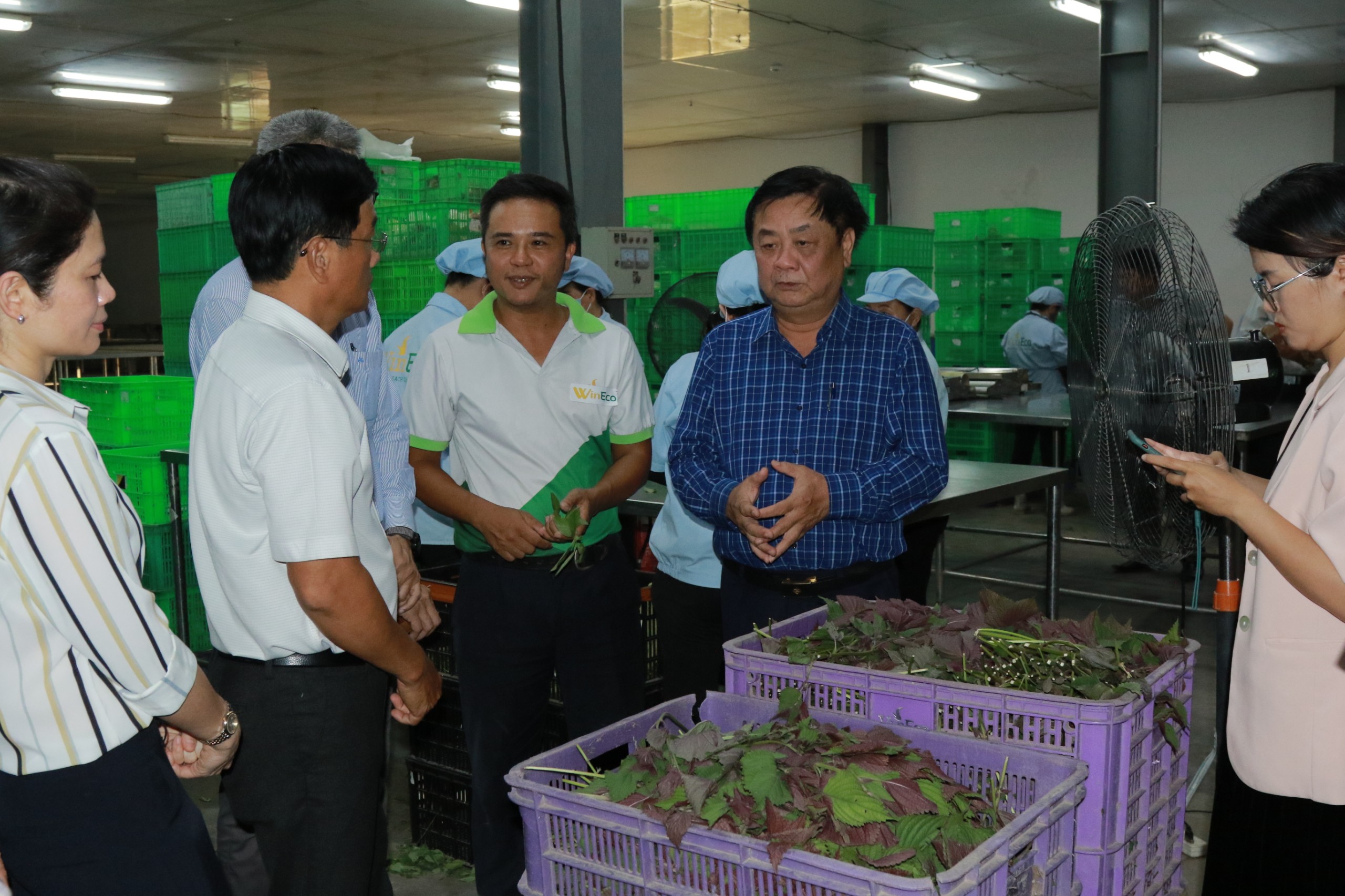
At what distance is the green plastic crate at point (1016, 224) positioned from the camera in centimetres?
975

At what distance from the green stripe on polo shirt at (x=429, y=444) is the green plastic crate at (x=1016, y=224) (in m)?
8.07

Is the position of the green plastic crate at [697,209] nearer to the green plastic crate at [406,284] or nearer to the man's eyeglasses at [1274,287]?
the green plastic crate at [406,284]

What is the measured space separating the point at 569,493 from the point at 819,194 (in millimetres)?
793

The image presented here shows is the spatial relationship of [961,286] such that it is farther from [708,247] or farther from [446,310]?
[446,310]

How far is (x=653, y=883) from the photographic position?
1.22 m

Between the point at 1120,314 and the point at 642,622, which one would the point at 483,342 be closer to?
the point at 642,622

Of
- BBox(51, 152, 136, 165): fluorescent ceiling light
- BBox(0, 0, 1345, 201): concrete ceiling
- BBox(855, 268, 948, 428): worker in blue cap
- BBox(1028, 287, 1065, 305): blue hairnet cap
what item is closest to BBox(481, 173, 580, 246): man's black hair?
BBox(855, 268, 948, 428): worker in blue cap

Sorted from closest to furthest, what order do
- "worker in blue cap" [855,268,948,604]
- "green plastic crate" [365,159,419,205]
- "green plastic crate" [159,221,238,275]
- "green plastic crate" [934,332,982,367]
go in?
"worker in blue cap" [855,268,948,604] → "green plastic crate" [365,159,419,205] → "green plastic crate" [159,221,238,275] → "green plastic crate" [934,332,982,367]

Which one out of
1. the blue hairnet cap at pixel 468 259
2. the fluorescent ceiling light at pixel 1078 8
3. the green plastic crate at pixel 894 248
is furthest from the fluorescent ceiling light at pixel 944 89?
the blue hairnet cap at pixel 468 259

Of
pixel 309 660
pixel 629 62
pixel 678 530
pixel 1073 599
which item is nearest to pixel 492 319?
pixel 678 530

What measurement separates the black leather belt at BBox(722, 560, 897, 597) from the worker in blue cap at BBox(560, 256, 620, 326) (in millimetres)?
1554

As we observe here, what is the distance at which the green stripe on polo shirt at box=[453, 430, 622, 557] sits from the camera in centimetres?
245

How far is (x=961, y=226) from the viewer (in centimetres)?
1001

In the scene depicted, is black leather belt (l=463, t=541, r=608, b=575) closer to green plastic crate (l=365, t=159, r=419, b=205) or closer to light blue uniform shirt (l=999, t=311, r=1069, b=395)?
green plastic crate (l=365, t=159, r=419, b=205)
